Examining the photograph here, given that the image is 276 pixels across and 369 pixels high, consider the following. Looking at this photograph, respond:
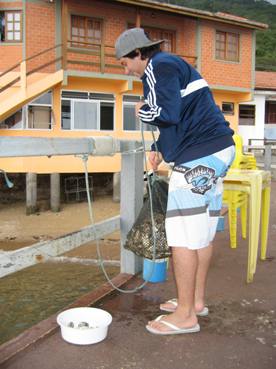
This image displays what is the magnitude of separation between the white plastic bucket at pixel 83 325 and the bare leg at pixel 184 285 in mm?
312

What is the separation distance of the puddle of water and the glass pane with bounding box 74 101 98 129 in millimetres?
10639

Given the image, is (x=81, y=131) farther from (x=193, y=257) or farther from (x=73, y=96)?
(x=193, y=257)

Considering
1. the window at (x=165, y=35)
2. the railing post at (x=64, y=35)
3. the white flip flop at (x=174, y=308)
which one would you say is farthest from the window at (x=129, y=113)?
the white flip flop at (x=174, y=308)

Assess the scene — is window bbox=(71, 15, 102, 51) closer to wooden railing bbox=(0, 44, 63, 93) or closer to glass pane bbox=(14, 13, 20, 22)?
wooden railing bbox=(0, 44, 63, 93)

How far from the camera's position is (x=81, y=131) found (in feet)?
58.8

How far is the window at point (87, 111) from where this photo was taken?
17891 millimetres

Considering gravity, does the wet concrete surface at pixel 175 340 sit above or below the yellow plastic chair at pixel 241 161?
below

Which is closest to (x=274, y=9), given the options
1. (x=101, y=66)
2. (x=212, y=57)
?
(x=212, y=57)

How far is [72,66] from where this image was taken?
17156mm

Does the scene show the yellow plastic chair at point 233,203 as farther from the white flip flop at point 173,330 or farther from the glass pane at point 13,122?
the glass pane at point 13,122

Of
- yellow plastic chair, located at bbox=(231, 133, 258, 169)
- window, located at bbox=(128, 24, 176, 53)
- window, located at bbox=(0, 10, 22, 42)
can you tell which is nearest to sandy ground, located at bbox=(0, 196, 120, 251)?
window, located at bbox=(0, 10, 22, 42)

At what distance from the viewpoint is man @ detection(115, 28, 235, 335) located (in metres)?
2.57

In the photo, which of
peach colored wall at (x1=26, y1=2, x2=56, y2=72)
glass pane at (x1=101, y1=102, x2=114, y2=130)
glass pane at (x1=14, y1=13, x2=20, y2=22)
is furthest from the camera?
glass pane at (x1=101, y1=102, x2=114, y2=130)

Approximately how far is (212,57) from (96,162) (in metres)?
7.01
